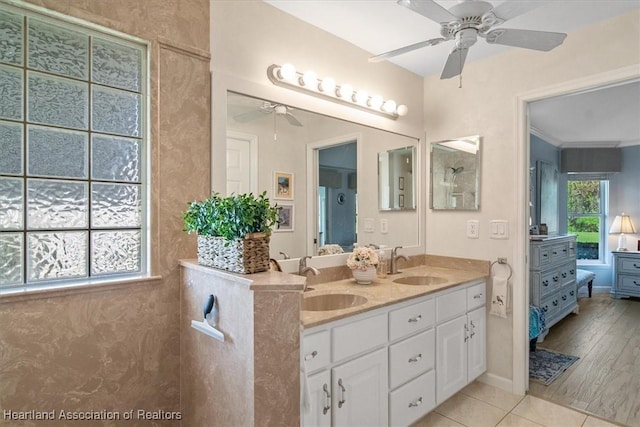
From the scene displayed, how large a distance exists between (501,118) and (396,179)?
0.87 m

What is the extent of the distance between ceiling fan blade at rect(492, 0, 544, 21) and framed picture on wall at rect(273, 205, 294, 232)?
1.39 meters

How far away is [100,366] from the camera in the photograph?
1415 millimetres

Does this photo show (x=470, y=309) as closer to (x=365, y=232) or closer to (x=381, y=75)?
(x=365, y=232)

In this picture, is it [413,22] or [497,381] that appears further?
[497,381]

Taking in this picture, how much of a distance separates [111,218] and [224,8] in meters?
1.18

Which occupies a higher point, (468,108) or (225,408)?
(468,108)

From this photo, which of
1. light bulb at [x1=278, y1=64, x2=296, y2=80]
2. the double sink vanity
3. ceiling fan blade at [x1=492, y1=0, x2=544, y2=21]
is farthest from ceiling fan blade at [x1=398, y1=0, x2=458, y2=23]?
the double sink vanity

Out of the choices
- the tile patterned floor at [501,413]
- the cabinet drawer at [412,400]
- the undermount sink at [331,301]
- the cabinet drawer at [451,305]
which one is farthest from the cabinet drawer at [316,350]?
the tile patterned floor at [501,413]

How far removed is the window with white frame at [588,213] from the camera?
215 inches

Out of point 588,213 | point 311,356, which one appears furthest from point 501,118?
point 588,213

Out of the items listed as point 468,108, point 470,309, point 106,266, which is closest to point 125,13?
point 106,266

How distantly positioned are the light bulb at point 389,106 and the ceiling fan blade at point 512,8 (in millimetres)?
1145

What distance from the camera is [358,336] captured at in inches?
64.8

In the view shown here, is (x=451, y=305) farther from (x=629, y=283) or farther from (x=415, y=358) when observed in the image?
(x=629, y=283)
